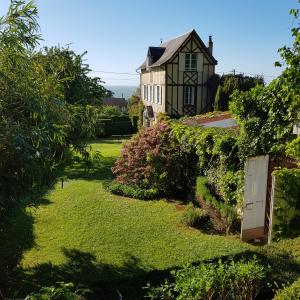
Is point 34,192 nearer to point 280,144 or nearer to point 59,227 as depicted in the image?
point 59,227

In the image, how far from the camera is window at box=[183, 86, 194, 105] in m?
29.2

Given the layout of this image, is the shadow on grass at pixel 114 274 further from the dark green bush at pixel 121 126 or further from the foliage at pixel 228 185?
the dark green bush at pixel 121 126

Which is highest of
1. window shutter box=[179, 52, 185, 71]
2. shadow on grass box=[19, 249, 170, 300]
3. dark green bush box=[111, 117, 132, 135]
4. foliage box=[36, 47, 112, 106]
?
window shutter box=[179, 52, 185, 71]

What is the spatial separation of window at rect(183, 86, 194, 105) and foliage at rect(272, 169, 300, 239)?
816 inches

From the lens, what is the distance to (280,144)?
9.59 m

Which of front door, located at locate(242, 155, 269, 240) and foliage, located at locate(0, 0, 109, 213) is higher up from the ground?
foliage, located at locate(0, 0, 109, 213)

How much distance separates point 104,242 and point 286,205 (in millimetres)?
4963

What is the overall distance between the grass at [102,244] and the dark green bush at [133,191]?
1.63 ft

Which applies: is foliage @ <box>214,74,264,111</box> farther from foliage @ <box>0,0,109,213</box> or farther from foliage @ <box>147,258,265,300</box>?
foliage @ <box>147,258,265,300</box>

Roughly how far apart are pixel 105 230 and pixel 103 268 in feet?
8.44

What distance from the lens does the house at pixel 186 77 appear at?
28156mm

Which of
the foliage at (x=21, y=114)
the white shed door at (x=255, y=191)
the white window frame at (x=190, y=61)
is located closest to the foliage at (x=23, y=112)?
the foliage at (x=21, y=114)

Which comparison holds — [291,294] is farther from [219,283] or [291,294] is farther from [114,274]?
[114,274]

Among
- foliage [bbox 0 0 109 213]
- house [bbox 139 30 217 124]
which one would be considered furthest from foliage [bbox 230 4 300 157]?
house [bbox 139 30 217 124]
